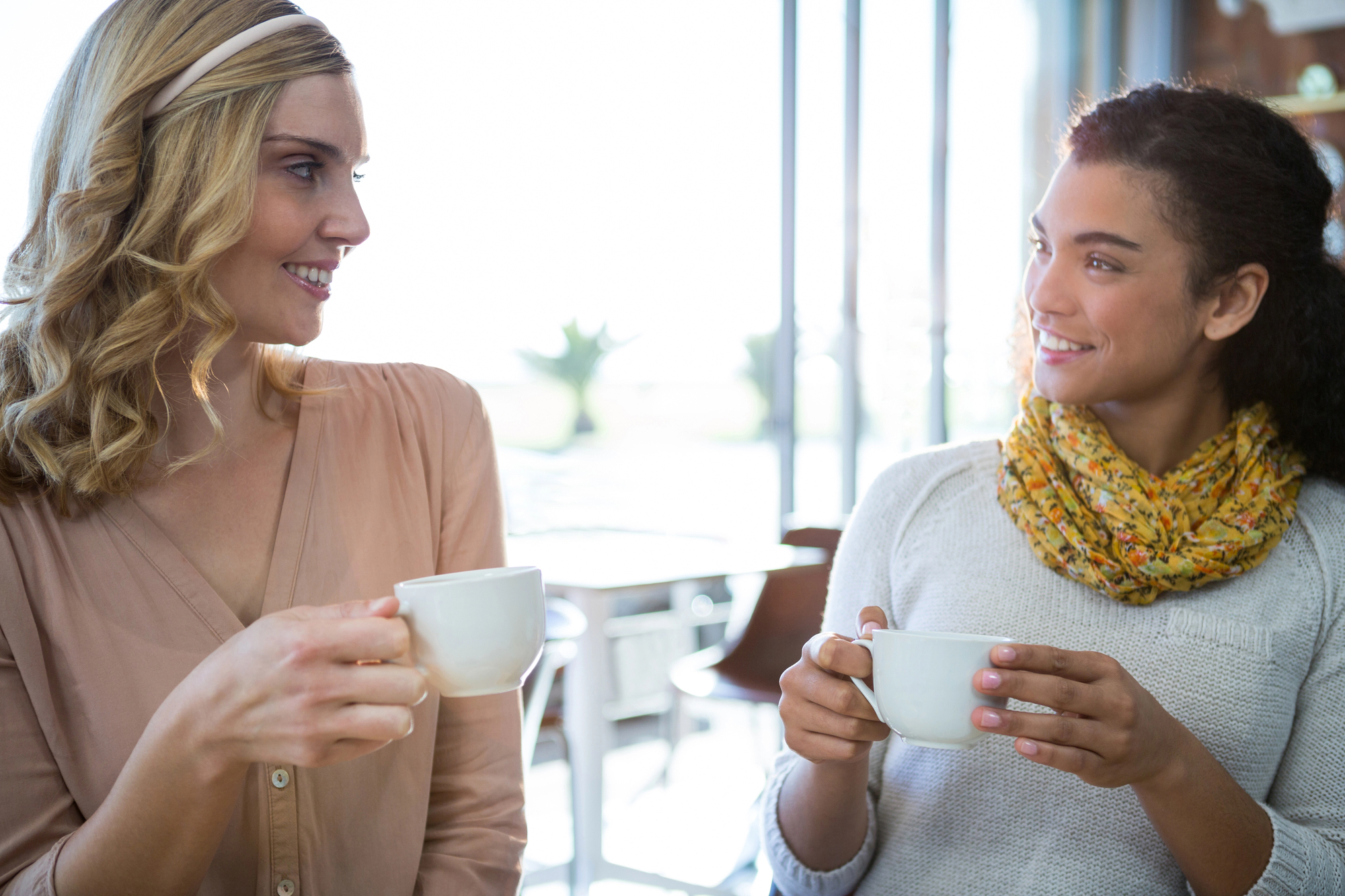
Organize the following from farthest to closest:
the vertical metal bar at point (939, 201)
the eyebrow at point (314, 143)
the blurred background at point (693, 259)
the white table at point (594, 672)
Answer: the vertical metal bar at point (939, 201) → the blurred background at point (693, 259) → the white table at point (594, 672) → the eyebrow at point (314, 143)

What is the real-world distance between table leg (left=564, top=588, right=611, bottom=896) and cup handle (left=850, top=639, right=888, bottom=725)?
1690 mm

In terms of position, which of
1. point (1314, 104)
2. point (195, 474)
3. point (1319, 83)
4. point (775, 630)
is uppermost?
point (1319, 83)

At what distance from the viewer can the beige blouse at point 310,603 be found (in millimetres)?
988

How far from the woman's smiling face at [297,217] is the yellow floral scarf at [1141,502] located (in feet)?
2.93

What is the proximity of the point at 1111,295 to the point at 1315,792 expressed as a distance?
2.05ft

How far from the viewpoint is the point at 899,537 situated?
4.61 ft

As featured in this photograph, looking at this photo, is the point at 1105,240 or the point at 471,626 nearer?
the point at 471,626

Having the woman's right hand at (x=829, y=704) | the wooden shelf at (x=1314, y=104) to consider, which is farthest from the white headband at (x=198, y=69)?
the wooden shelf at (x=1314, y=104)

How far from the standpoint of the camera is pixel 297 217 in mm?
1101

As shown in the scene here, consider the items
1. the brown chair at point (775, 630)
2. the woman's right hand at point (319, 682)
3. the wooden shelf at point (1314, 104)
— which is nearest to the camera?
the woman's right hand at point (319, 682)

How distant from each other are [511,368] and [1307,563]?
250 cm

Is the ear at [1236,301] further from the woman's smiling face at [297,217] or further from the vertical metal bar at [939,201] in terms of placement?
the vertical metal bar at [939,201]

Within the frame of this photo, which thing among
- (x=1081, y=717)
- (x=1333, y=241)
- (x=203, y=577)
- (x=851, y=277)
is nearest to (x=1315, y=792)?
(x=1081, y=717)

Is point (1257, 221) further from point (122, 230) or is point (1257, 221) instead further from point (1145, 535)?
point (122, 230)
